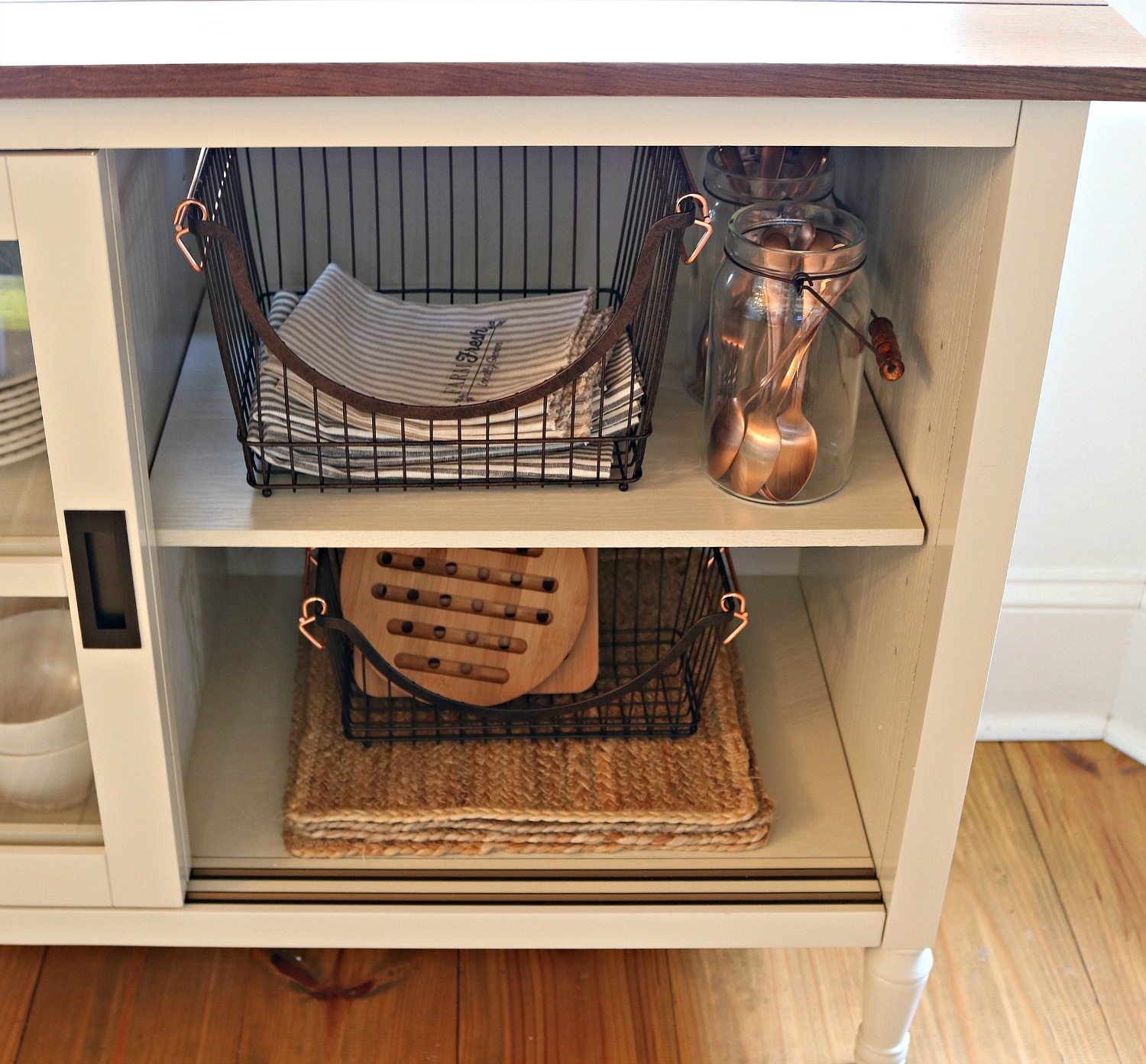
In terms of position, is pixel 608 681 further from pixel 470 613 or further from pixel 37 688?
pixel 37 688

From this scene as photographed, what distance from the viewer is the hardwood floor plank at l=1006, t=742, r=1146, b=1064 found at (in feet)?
3.97

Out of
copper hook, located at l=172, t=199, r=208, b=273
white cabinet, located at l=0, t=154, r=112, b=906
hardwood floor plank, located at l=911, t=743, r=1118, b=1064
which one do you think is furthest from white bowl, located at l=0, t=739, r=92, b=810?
hardwood floor plank, located at l=911, t=743, r=1118, b=1064

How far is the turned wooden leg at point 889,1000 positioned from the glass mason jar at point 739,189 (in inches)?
19.1

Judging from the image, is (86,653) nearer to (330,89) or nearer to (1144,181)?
(330,89)

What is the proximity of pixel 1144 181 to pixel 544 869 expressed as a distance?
31.8 inches

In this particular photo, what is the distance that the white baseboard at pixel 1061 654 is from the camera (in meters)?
1.42

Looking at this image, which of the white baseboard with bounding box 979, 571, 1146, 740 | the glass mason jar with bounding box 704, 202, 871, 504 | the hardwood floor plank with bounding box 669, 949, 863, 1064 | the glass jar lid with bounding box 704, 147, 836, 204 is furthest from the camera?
the white baseboard with bounding box 979, 571, 1146, 740

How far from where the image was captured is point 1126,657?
145cm

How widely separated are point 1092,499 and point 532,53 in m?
0.89

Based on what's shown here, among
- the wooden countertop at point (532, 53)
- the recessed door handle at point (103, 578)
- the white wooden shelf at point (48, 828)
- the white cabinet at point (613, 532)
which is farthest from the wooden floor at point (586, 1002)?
the wooden countertop at point (532, 53)

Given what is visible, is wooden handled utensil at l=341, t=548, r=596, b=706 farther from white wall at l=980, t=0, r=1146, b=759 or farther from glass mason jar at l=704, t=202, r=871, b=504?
white wall at l=980, t=0, r=1146, b=759

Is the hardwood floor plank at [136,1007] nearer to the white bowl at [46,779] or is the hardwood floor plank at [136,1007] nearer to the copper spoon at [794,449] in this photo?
the white bowl at [46,779]

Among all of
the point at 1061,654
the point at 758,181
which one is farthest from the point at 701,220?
the point at 1061,654

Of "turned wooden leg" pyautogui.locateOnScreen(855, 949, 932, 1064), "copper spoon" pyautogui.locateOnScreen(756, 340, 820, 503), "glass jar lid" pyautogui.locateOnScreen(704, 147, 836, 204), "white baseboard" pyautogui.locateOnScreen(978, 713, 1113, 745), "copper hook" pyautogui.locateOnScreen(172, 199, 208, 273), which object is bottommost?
"white baseboard" pyautogui.locateOnScreen(978, 713, 1113, 745)
